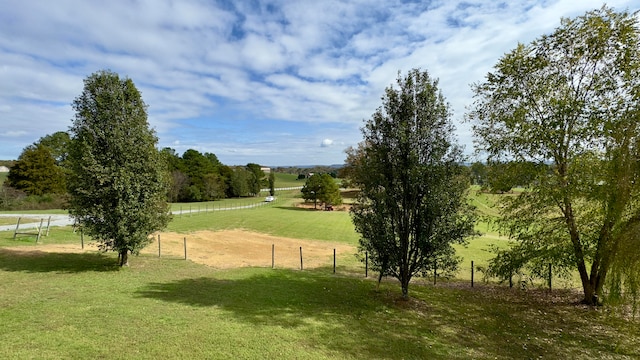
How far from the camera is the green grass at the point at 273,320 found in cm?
713

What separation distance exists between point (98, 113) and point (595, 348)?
19056 mm

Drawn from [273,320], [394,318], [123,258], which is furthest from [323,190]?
[273,320]

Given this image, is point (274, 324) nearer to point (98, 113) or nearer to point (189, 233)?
point (98, 113)

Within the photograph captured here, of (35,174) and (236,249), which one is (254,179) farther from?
(236,249)

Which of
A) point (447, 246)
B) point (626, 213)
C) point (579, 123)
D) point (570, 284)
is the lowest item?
point (570, 284)

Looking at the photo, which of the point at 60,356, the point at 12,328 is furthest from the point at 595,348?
the point at 12,328

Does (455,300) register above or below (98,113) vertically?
below

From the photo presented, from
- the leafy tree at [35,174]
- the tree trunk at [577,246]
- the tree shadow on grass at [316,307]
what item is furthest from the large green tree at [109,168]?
the leafy tree at [35,174]

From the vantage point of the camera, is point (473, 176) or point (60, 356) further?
point (473, 176)

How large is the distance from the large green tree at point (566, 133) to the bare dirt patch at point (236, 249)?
11156 mm

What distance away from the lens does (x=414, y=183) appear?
10922mm

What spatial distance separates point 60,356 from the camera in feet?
20.7

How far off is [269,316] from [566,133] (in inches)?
456

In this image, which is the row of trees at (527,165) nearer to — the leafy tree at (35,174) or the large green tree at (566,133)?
the large green tree at (566,133)
